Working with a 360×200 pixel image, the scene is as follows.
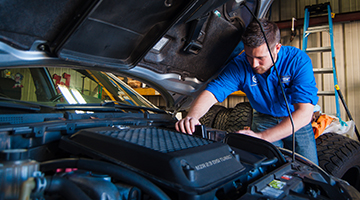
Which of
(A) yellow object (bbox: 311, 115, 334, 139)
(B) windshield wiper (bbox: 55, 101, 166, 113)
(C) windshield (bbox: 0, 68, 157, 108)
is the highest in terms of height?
(C) windshield (bbox: 0, 68, 157, 108)

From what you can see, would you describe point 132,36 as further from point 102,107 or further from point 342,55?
point 342,55

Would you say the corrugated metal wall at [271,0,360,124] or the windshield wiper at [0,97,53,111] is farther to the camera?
the corrugated metal wall at [271,0,360,124]

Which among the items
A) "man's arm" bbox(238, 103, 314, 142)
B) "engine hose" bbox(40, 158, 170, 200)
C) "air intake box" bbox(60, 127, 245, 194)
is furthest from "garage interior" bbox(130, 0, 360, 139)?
"engine hose" bbox(40, 158, 170, 200)

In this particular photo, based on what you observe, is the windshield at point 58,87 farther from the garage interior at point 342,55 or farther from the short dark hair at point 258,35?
the garage interior at point 342,55

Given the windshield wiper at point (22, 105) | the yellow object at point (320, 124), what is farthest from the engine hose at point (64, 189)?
the yellow object at point (320, 124)

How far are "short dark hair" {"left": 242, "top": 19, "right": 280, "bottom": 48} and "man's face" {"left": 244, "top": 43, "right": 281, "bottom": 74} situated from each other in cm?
3

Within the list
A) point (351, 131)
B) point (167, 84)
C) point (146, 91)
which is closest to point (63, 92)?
point (167, 84)

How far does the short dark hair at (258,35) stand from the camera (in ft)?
4.37

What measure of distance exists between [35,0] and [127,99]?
759 mm

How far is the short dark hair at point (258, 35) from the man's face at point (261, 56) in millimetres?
32

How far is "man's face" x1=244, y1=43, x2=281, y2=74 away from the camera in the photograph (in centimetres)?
137

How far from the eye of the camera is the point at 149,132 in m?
0.92

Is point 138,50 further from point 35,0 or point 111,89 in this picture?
point 35,0

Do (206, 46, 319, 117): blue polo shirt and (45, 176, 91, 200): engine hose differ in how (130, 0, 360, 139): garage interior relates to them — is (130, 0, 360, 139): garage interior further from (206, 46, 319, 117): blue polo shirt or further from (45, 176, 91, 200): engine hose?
(45, 176, 91, 200): engine hose
